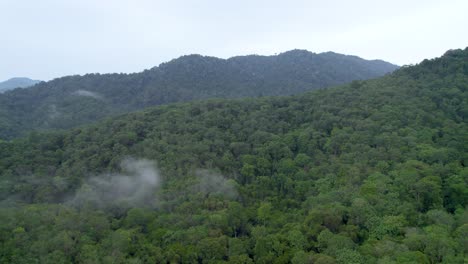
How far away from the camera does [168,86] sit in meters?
89.5

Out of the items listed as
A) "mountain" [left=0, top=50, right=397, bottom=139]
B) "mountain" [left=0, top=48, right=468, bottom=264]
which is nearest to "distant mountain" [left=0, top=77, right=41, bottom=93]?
"mountain" [left=0, top=50, right=397, bottom=139]

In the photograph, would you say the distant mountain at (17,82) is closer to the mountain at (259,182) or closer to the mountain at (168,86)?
the mountain at (168,86)

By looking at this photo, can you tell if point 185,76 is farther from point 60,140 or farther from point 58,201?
point 58,201

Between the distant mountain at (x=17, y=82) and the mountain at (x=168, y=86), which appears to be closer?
the mountain at (x=168, y=86)

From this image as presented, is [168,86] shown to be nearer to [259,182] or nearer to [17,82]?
[259,182]

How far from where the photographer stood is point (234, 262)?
2331 centimetres

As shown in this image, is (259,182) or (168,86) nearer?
(259,182)

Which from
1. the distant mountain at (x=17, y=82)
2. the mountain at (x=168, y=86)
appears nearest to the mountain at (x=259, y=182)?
the mountain at (x=168, y=86)

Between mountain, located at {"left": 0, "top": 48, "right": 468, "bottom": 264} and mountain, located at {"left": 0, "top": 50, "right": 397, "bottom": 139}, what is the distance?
82.7 ft

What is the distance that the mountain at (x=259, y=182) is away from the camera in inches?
943

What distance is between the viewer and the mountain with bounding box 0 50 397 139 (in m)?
70.6

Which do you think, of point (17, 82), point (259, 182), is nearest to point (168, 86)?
point (259, 182)

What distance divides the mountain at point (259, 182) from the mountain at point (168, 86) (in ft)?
82.7

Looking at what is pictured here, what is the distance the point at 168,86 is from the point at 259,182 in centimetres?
6003
